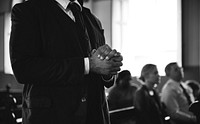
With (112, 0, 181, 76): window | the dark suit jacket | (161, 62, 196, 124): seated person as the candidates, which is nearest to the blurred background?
(112, 0, 181, 76): window

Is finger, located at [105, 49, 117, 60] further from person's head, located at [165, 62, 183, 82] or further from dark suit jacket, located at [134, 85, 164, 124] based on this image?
person's head, located at [165, 62, 183, 82]

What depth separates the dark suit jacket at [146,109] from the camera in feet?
12.6

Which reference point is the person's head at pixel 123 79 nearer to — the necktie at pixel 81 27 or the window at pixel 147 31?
the window at pixel 147 31

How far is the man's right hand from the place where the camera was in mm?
1171

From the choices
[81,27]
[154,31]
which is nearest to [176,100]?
[81,27]

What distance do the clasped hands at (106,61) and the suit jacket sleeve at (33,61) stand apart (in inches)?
2.0

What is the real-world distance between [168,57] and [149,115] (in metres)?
4.40

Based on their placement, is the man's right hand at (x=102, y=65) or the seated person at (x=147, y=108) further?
the seated person at (x=147, y=108)

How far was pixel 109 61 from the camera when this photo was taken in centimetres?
117

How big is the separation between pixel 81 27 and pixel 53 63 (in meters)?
0.20

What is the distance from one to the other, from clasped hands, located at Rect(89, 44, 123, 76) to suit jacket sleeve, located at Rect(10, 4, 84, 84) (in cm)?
5

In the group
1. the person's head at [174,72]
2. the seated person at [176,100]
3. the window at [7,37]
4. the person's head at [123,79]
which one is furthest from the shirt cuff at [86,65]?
the window at [7,37]

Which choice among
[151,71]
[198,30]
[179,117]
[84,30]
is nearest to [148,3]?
[198,30]

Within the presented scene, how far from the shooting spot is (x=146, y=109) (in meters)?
3.97
